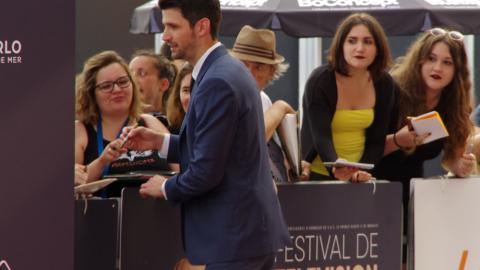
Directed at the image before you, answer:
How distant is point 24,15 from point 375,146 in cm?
294

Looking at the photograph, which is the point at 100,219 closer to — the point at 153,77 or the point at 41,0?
the point at 41,0

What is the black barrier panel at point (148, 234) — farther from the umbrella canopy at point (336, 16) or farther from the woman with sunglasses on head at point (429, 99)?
the umbrella canopy at point (336, 16)

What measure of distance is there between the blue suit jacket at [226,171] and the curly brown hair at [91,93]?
1428mm

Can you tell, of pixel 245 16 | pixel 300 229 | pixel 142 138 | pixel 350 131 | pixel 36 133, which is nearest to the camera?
pixel 36 133

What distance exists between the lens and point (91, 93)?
18.2 feet

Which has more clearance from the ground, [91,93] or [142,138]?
[91,93]

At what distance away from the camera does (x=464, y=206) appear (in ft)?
19.5

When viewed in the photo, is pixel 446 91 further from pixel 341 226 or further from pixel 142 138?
pixel 142 138

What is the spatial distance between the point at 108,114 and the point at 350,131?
4.90ft

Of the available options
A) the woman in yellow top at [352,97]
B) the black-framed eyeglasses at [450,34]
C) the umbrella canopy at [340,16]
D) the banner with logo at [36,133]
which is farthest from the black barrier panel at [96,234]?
the umbrella canopy at [340,16]

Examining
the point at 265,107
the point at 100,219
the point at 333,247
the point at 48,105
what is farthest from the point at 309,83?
the point at 48,105

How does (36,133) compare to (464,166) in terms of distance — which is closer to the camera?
(36,133)

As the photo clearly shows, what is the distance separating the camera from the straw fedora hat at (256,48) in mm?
6102

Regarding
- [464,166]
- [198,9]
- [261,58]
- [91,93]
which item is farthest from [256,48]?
[198,9]
